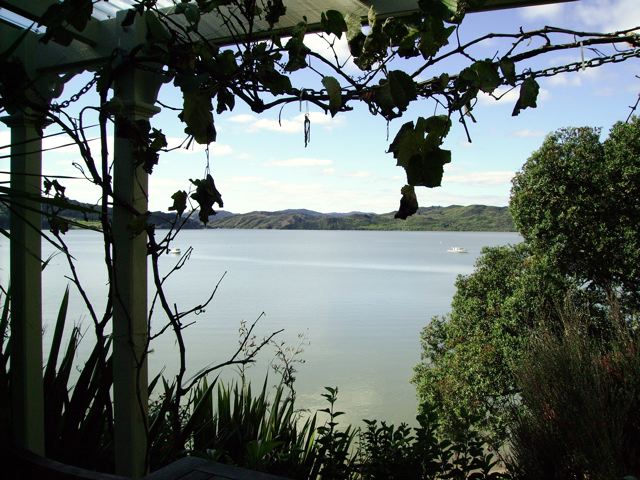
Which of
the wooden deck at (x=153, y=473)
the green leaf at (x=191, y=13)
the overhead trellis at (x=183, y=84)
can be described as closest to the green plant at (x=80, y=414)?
the overhead trellis at (x=183, y=84)

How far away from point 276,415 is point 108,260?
4.03ft

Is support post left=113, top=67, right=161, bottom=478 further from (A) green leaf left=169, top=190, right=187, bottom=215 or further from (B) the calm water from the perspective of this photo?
(B) the calm water

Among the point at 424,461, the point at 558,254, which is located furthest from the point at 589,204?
the point at 424,461

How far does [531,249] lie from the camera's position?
7094 mm

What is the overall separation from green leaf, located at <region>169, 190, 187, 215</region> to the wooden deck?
740 mm

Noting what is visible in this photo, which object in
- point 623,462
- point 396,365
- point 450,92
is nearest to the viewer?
point 450,92

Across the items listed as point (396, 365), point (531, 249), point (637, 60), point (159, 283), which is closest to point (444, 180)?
point (637, 60)

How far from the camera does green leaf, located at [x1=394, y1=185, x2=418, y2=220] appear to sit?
3.36 feet

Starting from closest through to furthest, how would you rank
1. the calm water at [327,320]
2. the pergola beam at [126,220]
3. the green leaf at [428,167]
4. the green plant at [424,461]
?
the green leaf at [428,167] < the pergola beam at [126,220] < the green plant at [424,461] < the calm water at [327,320]

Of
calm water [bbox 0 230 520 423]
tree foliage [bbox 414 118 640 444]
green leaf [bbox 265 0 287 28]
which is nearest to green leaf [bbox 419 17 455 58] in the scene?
green leaf [bbox 265 0 287 28]

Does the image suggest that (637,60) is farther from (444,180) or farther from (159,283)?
(159,283)

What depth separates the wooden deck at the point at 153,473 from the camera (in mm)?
1375

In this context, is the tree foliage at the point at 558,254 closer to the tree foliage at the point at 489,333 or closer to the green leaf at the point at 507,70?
the tree foliage at the point at 489,333

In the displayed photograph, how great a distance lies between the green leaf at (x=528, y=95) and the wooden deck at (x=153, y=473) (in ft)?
3.29
